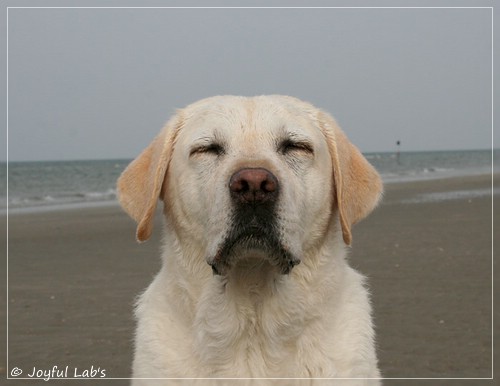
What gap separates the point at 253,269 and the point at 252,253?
28 cm

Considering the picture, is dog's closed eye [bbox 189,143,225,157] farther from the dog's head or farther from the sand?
the sand

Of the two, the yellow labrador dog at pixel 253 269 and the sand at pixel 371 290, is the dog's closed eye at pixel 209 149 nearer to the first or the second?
the yellow labrador dog at pixel 253 269

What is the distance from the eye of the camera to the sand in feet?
21.9

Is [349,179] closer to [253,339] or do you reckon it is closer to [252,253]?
[252,253]

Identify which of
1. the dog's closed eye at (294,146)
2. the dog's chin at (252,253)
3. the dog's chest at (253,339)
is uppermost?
the dog's closed eye at (294,146)

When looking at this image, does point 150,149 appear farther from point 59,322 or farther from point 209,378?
point 59,322

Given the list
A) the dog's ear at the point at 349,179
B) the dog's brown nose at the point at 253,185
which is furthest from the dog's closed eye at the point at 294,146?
the dog's brown nose at the point at 253,185

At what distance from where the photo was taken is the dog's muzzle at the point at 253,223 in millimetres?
3055

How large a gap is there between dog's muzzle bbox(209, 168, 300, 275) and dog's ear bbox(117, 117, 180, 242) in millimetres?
559

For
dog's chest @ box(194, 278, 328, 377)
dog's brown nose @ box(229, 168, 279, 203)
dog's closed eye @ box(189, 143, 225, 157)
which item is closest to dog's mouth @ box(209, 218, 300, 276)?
dog's brown nose @ box(229, 168, 279, 203)

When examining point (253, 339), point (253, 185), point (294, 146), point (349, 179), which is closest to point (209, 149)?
point (294, 146)

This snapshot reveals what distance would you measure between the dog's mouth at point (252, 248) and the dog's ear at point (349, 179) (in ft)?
1.60

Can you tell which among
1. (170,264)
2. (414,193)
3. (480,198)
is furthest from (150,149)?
(414,193)

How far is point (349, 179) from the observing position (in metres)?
3.77
